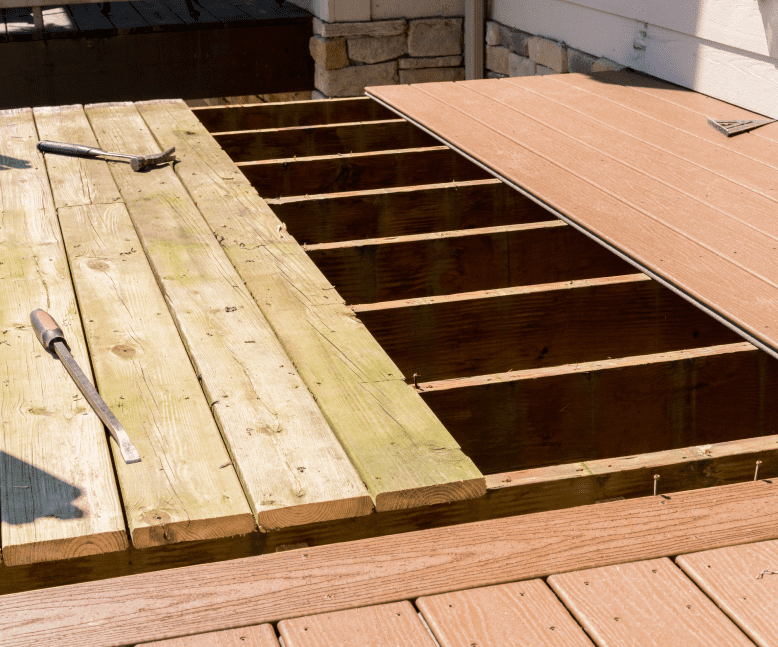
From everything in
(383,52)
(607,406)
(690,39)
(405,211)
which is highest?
(690,39)

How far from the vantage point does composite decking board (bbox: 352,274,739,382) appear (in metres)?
2.73

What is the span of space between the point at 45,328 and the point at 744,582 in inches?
66.3

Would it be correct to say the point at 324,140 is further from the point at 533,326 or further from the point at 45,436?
the point at 45,436

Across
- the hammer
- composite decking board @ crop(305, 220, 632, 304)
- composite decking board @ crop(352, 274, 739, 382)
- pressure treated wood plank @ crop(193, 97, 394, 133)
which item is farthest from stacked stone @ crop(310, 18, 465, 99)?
composite decking board @ crop(352, 274, 739, 382)

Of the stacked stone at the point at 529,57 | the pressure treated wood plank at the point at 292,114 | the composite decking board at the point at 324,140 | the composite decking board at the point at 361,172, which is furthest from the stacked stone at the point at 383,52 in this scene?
the composite decking board at the point at 361,172

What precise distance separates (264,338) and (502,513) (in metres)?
0.83

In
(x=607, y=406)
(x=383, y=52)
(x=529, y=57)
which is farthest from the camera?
(x=383, y=52)

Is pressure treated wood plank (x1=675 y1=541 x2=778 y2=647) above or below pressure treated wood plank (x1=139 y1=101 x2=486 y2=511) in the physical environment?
below

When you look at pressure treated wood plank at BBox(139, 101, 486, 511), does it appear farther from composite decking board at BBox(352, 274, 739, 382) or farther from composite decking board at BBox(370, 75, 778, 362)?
composite decking board at BBox(370, 75, 778, 362)

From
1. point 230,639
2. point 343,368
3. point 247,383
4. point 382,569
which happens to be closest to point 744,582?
point 382,569

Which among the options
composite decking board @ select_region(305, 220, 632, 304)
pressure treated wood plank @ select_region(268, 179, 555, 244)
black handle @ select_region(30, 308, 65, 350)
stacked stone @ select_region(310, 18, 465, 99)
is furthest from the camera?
stacked stone @ select_region(310, 18, 465, 99)

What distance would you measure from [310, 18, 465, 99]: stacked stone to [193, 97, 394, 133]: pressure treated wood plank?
1561 mm

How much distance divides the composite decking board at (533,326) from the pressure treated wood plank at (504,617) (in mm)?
1227

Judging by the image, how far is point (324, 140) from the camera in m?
4.59
